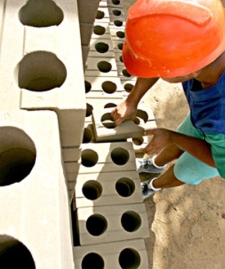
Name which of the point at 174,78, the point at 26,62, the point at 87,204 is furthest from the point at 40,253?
the point at 87,204

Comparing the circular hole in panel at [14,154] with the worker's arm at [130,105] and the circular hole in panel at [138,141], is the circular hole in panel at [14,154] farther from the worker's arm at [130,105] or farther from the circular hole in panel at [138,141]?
the circular hole in panel at [138,141]

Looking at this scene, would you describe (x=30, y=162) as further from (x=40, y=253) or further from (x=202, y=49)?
(x=202, y=49)

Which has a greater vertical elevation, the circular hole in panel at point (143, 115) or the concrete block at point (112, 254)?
the circular hole in panel at point (143, 115)

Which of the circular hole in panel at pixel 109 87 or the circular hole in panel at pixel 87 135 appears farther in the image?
the circular hole in panel at pixel 109 87

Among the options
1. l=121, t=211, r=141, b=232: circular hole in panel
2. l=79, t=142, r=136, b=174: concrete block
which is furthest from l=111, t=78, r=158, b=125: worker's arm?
l=121, t=211, r=141, b=232: circular hole in panel

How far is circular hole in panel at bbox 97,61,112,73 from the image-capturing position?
102 inches

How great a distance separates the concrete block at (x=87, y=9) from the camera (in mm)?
1777

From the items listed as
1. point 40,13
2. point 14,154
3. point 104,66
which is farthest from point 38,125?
point 104,66

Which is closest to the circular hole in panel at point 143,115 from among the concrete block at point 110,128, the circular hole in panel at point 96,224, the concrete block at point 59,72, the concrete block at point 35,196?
the concrete block at point 110,128

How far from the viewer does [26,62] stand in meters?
1.34

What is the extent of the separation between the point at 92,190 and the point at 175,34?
1.25 m

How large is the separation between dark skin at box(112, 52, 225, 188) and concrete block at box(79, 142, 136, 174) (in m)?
0.13

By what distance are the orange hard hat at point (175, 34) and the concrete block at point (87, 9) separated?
1.68 ft

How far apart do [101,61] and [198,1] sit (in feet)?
4.41
